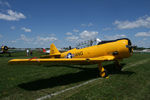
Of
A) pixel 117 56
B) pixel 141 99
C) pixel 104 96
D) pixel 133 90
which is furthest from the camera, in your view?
pixel 117 56

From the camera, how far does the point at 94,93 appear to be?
12.8 ft

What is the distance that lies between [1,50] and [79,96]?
28159 millimetres

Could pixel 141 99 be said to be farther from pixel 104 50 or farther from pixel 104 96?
pixel 104 50

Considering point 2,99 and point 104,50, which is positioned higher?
point 104,50

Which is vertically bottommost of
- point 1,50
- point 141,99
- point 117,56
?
point 141,99

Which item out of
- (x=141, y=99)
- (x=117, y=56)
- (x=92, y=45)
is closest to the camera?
(x=141, y=99)

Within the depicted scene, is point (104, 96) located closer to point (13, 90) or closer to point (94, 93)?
point (94, 93)

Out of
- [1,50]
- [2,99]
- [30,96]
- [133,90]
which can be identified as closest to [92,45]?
[133,90]

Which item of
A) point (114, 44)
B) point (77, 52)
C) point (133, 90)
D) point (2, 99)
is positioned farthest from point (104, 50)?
point (2, 99)

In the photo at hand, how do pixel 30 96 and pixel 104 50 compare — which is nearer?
pixel 30 96

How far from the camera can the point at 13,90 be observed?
14.1ft

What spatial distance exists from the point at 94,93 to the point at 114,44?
3860mm

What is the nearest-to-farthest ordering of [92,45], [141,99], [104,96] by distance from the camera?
[141,99] < [104,96] < [92,45]

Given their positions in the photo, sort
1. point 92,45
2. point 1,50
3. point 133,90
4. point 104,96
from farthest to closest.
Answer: point 1,50
point 92,45
point 133,90
point 104,96
